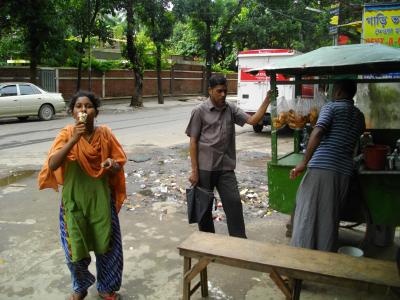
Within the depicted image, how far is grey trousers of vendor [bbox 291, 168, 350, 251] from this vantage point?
11.4 ft

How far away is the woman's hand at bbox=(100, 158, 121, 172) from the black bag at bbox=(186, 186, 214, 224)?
3.68ft

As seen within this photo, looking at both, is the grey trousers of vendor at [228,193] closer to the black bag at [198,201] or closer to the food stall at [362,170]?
the black bag at [198,201]

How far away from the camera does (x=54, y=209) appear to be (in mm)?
5777

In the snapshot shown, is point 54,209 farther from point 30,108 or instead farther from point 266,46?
point 266,46

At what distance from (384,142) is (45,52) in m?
15.4

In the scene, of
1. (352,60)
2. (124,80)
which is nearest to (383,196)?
(352,60)

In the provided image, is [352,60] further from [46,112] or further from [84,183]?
[46,112]

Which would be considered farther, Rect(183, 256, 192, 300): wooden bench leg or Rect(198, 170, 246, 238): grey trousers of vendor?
Rect(198, 170, 246, 238): grey trousers of vendor

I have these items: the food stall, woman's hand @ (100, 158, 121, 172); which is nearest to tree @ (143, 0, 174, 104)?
the food stall

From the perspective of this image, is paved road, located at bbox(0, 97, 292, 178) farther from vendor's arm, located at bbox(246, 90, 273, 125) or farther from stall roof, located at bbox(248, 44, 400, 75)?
stall roof, located at bbox(248, 44, 400, 75)

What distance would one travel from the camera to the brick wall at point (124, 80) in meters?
19.9

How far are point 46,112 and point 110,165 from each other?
1370 cm

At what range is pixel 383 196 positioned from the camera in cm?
373

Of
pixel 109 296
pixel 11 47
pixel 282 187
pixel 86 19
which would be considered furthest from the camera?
pixel 11 47
